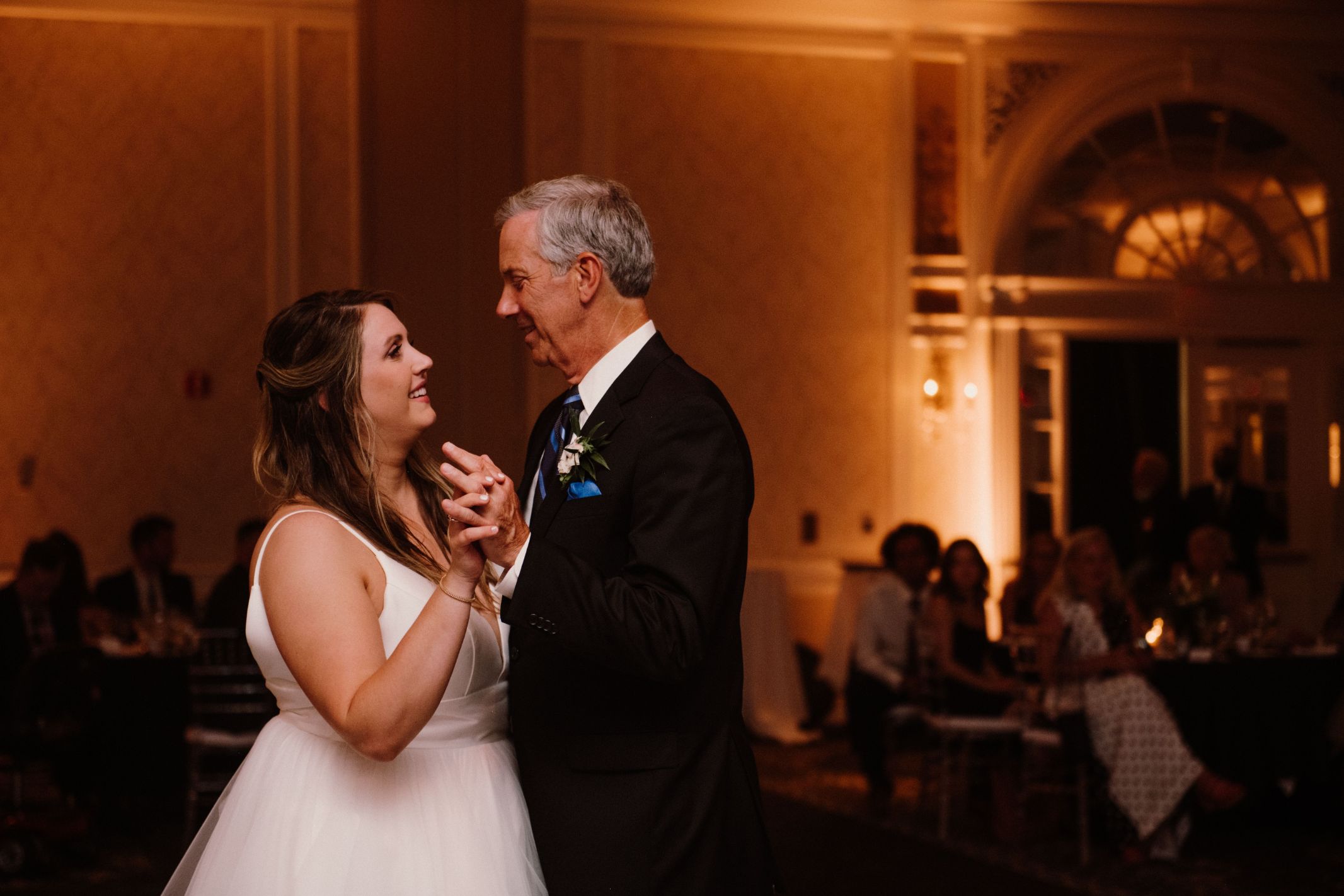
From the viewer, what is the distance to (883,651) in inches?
272

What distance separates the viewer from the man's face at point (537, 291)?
6.58 feet

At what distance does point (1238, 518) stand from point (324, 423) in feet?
25.6

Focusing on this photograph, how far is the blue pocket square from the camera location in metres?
1.92

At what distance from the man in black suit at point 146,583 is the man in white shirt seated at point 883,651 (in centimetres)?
333

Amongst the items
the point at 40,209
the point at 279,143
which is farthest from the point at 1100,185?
the point at 40,209

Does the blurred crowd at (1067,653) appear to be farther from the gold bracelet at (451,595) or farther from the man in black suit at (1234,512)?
the gold bracelet at (451,595)

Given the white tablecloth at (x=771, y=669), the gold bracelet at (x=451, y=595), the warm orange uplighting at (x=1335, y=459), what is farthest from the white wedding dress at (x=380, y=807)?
the warm orange uplighting at (x=1335, y=459)

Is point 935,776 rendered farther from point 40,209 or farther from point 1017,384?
point 40,209

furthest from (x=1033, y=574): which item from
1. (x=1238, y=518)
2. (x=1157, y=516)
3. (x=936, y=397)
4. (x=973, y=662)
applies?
(x=936, y=397)

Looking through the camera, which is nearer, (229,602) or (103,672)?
(103,672)

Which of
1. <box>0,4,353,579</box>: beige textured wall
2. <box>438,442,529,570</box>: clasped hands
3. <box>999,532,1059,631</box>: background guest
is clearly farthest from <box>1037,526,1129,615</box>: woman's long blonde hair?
<box>0,4,353,579</box>: beige textured wall

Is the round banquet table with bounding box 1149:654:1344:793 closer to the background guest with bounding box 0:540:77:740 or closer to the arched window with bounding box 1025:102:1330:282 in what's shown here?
the arched window with bounding box 1025:102:1330:282

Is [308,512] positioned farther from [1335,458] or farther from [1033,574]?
[1335,458]

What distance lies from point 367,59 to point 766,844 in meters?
6.91
